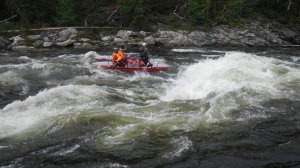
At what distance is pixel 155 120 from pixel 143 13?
2498 centimetres

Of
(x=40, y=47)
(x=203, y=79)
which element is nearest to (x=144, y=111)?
(x=203, y=79)

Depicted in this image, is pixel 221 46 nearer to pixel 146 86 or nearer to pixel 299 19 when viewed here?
pixel 299 19

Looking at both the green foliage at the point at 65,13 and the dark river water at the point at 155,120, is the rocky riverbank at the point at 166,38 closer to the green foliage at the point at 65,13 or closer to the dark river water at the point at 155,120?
the green foliage at the point at 65,13

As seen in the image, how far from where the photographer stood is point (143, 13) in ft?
109

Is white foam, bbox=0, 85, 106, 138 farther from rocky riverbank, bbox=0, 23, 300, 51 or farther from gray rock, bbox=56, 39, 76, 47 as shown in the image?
rocky riverbank, bbox=0, 23, 300, 51

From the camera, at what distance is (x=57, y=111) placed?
10.0 meters

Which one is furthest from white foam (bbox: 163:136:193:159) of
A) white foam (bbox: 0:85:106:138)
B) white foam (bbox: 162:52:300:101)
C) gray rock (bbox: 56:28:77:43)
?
gray rock (bbox: 56:28:77:43)

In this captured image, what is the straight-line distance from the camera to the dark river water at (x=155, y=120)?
303 inches

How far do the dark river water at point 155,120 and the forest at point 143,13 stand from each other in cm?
1517

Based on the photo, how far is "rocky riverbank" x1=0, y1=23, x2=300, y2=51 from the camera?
84.8ft

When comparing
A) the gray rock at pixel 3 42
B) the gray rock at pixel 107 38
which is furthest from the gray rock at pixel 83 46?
the gray rock at pixel 3 42

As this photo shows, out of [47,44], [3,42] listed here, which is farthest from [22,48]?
[3,42]

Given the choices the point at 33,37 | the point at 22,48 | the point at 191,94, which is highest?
the point at 191,94

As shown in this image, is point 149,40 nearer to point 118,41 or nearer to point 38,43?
point 118,41
